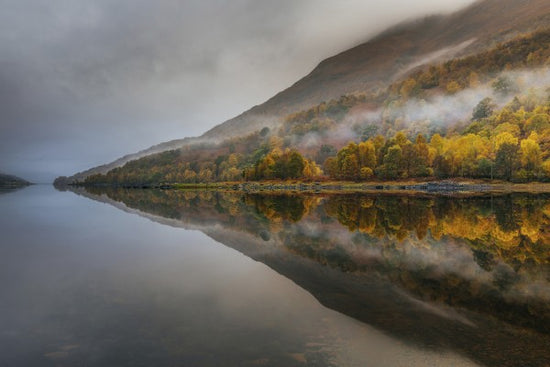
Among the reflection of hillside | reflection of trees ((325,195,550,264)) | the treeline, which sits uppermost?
the reflection of hillside

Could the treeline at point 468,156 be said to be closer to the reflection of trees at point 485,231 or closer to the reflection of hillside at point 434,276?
the reflection of trees at point 485,231

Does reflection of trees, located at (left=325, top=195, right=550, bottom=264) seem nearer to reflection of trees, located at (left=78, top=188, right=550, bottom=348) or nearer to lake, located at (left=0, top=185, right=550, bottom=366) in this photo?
reflection of trees, located at (left=78, top=188, right=550, bottom=348)

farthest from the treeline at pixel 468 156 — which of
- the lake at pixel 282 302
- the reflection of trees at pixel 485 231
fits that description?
the lake at pixel 282 302

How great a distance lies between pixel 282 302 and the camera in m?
10.0

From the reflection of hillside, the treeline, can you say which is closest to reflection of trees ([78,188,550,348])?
the reflection of hillside

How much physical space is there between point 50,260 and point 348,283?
1342 centimetres

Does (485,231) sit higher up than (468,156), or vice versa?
(485,231)

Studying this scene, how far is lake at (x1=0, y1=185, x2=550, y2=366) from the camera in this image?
6945mm

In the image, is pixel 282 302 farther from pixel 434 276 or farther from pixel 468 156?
pixel 468 156

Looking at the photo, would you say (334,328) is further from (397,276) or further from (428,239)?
(428,239)

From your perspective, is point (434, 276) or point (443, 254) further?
point (443, 254)

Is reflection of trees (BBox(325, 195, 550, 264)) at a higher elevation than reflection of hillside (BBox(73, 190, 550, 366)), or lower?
lower

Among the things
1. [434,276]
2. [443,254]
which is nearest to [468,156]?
[443,254]

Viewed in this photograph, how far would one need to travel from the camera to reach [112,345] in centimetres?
730
